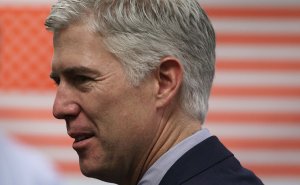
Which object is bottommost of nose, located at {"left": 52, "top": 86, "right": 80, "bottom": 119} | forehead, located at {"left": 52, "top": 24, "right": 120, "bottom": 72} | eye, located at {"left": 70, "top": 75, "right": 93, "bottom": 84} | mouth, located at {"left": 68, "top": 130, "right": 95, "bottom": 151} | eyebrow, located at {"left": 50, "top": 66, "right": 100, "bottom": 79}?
mouth, located at {"left": 68, "top": 130, "right": 95, "bottom": 151}

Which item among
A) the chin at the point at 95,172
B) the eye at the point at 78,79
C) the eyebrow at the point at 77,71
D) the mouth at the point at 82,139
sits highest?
the eyebrow at the point at 77,71

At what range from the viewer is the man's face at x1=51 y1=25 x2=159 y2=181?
81.9 inches

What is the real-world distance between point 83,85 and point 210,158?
1.06ft

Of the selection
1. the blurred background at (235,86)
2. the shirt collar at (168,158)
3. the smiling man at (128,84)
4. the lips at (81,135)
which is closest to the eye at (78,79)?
the smiling man at (128,84)

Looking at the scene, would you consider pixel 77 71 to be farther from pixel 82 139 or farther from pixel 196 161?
pixel 196 161

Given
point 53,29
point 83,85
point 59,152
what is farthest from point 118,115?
point 59,152

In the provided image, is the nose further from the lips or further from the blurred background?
the blurred background

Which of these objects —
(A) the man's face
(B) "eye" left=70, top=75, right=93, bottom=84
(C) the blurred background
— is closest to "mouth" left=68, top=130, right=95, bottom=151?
(A) the man's face

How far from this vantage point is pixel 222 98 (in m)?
5.04

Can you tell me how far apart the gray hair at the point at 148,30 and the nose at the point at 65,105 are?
0.14 metres

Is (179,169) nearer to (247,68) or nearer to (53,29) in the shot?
(53,29)

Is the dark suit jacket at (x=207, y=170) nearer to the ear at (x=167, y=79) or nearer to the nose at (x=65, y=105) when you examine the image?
the ear at (x=167, y=79)

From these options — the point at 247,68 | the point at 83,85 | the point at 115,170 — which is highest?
the point at 247,68

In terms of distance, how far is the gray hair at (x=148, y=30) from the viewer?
207 cm
